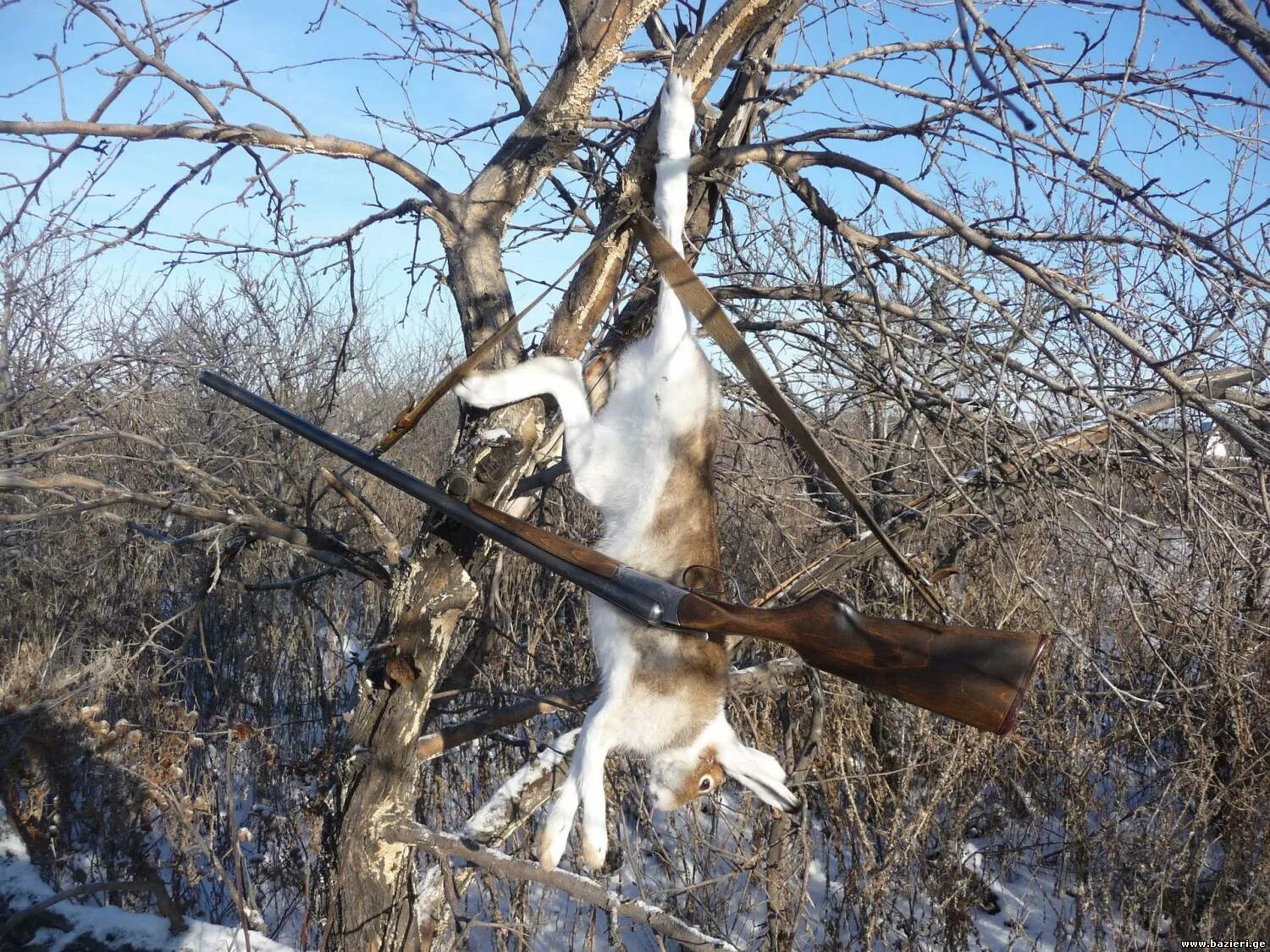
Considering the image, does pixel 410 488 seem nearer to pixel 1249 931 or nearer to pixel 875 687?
pixel 875 687

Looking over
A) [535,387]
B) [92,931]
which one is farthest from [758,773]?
[92,931]

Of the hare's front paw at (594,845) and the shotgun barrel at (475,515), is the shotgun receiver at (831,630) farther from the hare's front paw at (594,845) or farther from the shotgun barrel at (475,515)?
the hare's front paw at (594,845)

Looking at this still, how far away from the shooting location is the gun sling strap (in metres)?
2.01

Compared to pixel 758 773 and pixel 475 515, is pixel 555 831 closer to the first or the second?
pixel 758 773

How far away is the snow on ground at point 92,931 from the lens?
10.9ft

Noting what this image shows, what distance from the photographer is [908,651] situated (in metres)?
1.82

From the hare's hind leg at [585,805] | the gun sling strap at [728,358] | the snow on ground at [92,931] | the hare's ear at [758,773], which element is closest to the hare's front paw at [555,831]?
the hare's hind leg at [585,805]

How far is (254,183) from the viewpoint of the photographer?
328cm

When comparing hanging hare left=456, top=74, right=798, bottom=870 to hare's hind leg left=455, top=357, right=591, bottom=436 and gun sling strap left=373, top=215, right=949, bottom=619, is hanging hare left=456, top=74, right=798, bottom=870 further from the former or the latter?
gun sling strap left=373, top=215, right=949, bottom=619

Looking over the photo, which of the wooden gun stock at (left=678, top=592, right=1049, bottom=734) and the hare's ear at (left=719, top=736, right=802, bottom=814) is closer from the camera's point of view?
the wooden gun stock at (left=678, top=592, right=1049, bottom=734)

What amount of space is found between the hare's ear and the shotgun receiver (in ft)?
1.14

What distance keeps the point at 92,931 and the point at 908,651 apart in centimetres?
344

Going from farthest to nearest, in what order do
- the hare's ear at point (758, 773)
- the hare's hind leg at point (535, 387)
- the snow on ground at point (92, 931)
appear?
the snow on ground at point (92, 931) → the hare's hind leg at point (535, 387) → the hare's ear at point (758, 773)

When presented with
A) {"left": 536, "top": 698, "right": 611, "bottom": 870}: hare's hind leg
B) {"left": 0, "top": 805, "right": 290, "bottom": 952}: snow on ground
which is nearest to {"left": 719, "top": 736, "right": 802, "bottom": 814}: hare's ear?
{"left": 536, "top": 698, "right": 611, "bottom": 870}: hare's hind leg
